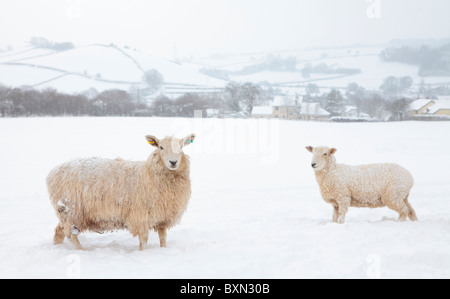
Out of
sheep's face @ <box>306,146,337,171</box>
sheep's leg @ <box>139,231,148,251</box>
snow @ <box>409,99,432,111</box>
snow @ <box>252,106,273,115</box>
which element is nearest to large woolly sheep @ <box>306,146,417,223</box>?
sheep's face @ <box>306,146,337,171</box>

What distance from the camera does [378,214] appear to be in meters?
8.01

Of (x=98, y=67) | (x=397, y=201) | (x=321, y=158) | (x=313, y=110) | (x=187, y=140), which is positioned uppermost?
(x=98, y=67)

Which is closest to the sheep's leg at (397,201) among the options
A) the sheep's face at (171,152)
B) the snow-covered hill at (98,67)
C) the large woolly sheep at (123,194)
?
the large woolly sheep at (123,194)

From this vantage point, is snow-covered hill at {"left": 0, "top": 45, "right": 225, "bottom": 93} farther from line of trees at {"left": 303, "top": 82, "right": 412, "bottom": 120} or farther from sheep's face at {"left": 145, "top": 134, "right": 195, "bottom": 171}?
sheep's face at {"left": 145, "top": 134, "right": 195, "bottom": 171}

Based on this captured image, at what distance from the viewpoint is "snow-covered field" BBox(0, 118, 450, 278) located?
4.02 metres

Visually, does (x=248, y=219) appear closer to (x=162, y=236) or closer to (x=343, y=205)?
(x=343, y=205)

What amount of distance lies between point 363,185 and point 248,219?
94.9 inches

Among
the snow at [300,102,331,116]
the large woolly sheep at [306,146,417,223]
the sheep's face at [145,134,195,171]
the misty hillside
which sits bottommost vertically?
the large woolly sheep at [306,146,417,223]

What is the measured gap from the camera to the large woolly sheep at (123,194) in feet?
17.1

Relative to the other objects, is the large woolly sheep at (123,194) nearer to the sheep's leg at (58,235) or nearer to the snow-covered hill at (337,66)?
the sheep's leg at (58,235)

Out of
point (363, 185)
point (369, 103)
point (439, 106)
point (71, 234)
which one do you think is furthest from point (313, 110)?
point (71, 234)

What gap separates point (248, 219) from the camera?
7.69 m

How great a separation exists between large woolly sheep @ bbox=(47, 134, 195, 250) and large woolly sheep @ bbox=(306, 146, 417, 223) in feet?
9.27

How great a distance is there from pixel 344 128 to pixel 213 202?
65.6ft
